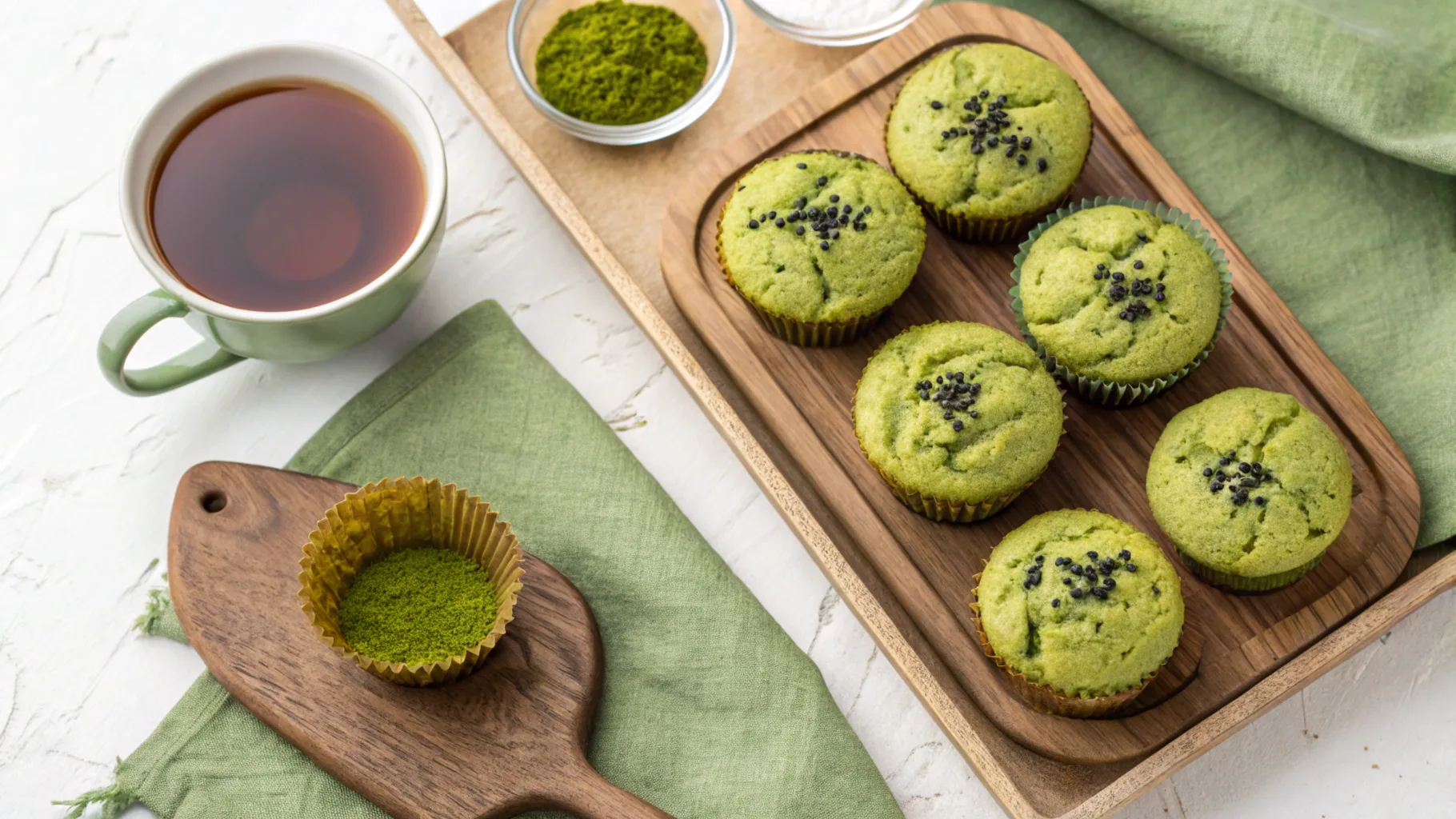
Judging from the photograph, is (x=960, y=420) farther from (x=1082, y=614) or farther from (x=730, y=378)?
(x=730, y=378)

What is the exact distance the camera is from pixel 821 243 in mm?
2822

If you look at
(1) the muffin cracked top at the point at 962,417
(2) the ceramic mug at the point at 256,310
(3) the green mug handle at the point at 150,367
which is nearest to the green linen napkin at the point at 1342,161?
(1) the muffin cracked top at the point at 962,417

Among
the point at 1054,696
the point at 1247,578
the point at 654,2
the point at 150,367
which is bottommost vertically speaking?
the point at 1247,578

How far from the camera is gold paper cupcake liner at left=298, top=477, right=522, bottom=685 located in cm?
264

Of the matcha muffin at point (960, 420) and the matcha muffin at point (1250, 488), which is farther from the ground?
the matcha muffin at point (960, 420)

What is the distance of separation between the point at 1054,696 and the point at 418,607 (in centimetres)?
140

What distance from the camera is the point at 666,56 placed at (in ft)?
10.3

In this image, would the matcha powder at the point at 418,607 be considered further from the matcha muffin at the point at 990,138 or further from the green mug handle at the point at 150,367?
the matcha muffin at the point at 990,138

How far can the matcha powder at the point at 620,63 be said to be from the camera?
3105 millimetres

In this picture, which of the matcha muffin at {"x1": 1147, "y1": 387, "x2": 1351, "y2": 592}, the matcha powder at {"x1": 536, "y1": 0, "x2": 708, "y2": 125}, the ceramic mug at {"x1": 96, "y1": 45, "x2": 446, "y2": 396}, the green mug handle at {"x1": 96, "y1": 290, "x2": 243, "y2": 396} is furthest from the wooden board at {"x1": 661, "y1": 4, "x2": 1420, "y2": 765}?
the green mug handle at {"x1": 96, "y1": 290, "x2": 243, "y2": 396}

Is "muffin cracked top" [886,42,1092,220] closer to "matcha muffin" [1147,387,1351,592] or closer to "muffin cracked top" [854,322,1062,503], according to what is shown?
"muffin cracked top" [854,322,1062,503]

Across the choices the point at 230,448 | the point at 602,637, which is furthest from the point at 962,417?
the point at 230,448

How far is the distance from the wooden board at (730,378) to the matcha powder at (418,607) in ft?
2.23

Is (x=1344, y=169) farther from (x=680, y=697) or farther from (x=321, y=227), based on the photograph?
(x=321, y=227)
